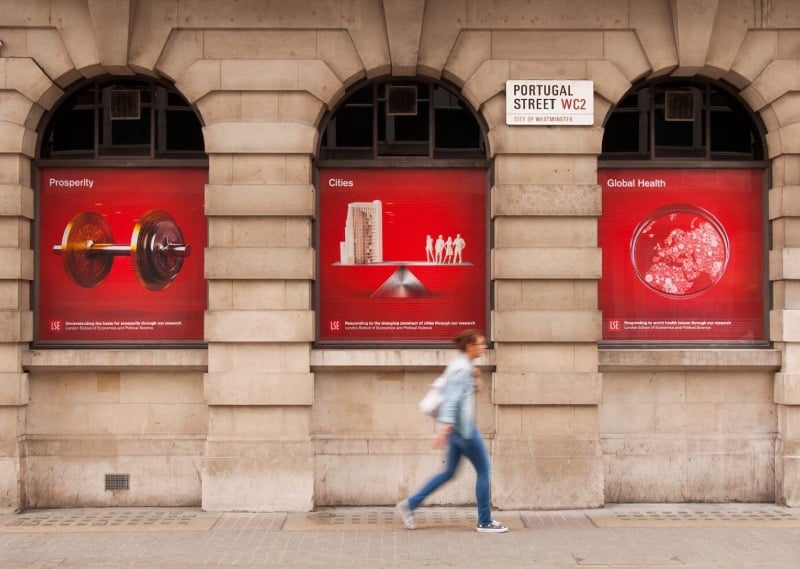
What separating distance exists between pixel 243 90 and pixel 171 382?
345cm

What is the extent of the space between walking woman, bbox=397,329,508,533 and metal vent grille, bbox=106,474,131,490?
11.9ft

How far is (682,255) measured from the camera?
11492 mm

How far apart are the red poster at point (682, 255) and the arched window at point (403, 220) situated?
1.60 m

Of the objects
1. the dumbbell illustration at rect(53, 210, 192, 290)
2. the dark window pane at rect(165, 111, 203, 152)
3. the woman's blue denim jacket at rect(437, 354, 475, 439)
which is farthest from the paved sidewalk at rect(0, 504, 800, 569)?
the dark window pane at rect(165, 111, 203, 152)

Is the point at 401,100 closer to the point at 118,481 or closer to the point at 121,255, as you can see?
the point at 121,255

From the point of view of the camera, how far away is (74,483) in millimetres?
11016

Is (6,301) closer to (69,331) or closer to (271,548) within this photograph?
(69,331)

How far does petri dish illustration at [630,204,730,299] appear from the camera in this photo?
11.5 metres

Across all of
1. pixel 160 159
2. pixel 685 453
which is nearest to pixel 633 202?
pixel 685 453

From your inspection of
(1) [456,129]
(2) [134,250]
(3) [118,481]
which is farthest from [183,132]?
(3) [118,481]

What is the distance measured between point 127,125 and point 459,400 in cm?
532

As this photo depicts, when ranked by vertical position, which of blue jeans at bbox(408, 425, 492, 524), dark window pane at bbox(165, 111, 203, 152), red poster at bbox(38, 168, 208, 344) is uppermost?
dark window pane at bbox(165, 111, 203, 152)

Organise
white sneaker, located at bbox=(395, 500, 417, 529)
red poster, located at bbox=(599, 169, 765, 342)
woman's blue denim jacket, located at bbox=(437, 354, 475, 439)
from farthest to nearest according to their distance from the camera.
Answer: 1. red poster, located at bbox=(599, 169, 765, 342)
2. white sneaker, located at bbox=(395, 500, 417, 529)
3. woman's blue denim jacket, located at bbox=(437, 354, 475, 439)

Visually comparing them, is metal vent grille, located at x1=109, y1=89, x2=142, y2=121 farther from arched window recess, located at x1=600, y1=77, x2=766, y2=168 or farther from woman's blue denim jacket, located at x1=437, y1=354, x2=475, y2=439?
arched window recess, located at x1=600, y1=77, x2=766, y2=168
